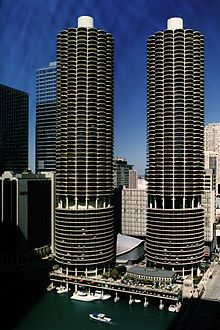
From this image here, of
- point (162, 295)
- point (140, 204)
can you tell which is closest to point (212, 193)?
point (140, 204)

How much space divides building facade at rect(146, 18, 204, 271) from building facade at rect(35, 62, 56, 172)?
40.0 ft

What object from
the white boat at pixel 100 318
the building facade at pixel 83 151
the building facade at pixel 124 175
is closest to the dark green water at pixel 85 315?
the white boat at pixel 100 318

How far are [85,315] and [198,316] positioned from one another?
3.66 metres

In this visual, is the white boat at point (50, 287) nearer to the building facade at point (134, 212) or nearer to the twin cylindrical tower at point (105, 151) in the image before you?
the twin cylindrical tower at point (105, 151)

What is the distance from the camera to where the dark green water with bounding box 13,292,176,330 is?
497 inches

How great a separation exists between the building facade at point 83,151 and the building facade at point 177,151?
7.16 ft

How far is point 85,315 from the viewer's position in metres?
13.7

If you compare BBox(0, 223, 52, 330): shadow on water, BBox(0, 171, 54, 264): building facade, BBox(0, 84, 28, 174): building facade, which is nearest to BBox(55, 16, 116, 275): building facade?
BBox(0, 223, 52, 330): shadow on water

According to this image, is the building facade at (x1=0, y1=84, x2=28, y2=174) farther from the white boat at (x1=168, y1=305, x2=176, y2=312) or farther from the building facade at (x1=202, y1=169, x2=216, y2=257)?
the white boat at (x1=168, y1=305, x2=176, y2=312)

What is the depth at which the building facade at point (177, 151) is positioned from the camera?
16.9 m

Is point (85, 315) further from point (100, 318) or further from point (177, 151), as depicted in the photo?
point (177, 151)

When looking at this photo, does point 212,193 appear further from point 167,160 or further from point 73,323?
point 73,323

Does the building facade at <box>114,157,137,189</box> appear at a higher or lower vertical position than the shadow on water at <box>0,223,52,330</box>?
higher

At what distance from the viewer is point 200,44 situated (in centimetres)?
1736
